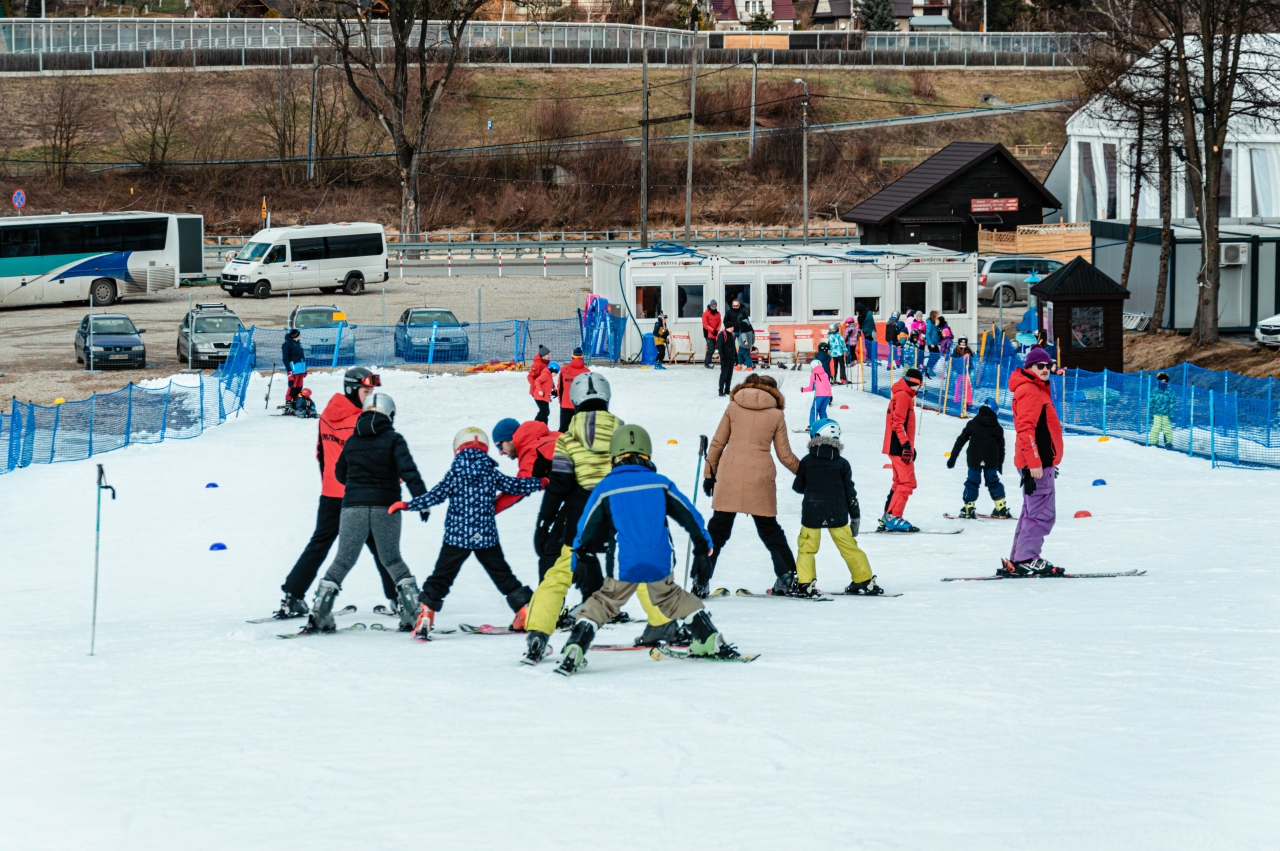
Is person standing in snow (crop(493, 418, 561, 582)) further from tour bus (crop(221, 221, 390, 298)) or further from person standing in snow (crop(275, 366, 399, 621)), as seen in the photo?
tour bus (crop(221, 221, 390, 298))

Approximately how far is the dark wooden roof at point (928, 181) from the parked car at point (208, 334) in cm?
2035

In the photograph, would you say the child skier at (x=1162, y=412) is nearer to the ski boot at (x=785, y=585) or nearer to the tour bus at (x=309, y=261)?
the ski boot at (x=785, y=585)

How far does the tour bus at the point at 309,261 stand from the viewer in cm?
4184

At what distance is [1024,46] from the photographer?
97438 mm

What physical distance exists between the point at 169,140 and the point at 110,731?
69.2 m

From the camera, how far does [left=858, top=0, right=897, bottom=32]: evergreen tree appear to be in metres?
112

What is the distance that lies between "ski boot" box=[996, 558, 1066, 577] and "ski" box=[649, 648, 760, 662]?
3738 mm

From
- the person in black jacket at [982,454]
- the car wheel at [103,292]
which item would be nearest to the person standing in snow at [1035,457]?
the person in black jacket at [982,454]

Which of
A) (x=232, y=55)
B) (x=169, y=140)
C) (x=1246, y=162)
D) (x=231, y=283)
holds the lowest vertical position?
(x=231, y=283)

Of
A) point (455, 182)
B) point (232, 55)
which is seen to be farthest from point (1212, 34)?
point (232, 55)

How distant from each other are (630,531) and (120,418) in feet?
52.0

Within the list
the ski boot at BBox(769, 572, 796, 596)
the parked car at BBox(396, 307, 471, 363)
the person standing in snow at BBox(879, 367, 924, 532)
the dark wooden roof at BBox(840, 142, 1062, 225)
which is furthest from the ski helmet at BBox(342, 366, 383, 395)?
the dark wooden roof at BBox(840, 142, 1062, 225)

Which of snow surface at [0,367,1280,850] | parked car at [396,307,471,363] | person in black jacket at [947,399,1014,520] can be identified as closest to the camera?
snow surface at [0,367,1280,850]

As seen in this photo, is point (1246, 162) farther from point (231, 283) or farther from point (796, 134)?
point (796, 134)
